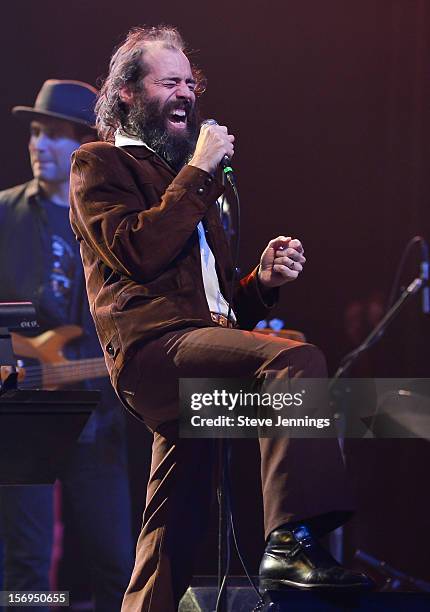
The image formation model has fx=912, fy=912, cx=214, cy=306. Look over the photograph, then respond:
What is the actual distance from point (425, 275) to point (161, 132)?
1661 mm

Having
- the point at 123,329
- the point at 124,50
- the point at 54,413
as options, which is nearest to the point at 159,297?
the point at 123,329

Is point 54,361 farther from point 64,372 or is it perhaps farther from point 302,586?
point 302,586

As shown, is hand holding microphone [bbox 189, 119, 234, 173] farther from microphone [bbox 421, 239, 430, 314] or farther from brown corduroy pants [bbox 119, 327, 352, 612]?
microphone [bbox 421, 239, 430, 314]

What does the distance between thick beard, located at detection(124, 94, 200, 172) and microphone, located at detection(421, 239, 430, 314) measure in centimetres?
152

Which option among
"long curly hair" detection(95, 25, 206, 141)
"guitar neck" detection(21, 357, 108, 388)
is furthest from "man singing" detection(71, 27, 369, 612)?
"guitar neck" detection(21, 357, 108, 388)

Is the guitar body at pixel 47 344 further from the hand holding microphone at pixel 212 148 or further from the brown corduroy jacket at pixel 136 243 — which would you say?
the hand holding microphone at pixel 212 148

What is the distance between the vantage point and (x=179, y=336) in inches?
87.0

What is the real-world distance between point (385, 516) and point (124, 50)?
88.1 inches

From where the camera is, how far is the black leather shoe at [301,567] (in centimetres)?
187

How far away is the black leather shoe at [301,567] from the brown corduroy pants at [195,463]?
0.13 feet

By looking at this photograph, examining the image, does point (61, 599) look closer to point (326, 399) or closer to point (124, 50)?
point (326, 399)

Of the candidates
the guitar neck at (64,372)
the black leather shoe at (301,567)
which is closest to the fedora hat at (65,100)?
the guitar neck at (64,372)

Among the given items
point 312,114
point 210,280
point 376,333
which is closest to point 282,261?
point 210,280

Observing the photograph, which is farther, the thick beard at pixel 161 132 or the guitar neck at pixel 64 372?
the guitar neck at pixel 64 372
